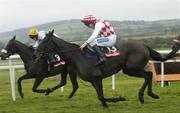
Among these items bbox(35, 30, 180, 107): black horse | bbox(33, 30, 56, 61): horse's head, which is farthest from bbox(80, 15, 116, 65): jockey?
bbox(33, 30, 56, 61): horse's head

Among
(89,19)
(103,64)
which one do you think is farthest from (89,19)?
(103,64)

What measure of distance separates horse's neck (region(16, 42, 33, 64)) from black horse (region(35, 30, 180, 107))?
8.42ft

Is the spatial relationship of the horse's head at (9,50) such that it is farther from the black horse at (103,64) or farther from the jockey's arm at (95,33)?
the jockey's arm at (95,33)

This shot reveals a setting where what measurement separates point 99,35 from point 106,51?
0.38m

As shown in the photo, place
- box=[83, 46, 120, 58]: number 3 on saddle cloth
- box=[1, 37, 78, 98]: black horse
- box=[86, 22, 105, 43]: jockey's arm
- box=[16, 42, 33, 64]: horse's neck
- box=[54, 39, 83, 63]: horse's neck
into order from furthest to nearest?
1. box=[16, 42, 33, 64]: horse's neck
2. box=[1, 37, 78, 98]: black horse
3. box=[54, 39, 83, 63]: horse's neck
4. box=[83, 46, 120, 58]: number 3 on saddle cloth
5. box=[86, 22, 105, 43]: jockey's arm

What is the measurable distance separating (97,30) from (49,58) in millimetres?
2868

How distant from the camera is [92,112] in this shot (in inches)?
370

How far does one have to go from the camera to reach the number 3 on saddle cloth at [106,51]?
9.88 metres

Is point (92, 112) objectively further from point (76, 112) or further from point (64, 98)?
point (64, 98)

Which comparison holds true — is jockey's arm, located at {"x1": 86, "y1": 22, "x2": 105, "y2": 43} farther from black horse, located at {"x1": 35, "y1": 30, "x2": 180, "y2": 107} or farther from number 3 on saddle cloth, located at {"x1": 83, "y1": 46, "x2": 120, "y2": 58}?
black horse, located at {"x1": 35, "y1": 30, "x2": 180, "y2": 107}

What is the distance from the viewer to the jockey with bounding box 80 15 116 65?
381 inches

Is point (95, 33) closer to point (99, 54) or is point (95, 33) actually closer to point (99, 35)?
point (99, 35)

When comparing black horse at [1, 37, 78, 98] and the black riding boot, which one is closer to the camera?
the black riding boot

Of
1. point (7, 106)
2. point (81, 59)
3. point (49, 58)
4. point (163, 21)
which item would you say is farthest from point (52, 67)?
point (163, 21)
